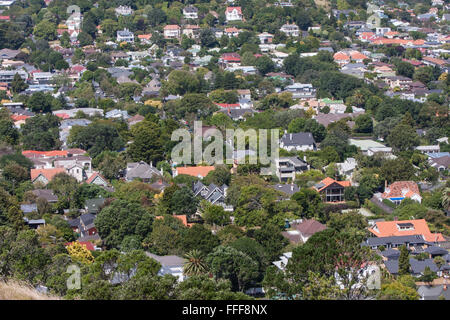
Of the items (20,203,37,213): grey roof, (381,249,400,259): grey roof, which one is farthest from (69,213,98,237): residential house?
(381,249,400,259): grey roof

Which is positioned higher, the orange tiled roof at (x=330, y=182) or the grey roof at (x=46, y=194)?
the grey roof at (x=46, y=194)

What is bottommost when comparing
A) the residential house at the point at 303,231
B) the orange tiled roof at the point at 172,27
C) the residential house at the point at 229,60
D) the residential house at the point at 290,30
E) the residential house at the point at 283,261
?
the residential house at the point at 290,30

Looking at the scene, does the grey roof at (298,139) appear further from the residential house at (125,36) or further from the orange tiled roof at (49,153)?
the residential house at (125,36)

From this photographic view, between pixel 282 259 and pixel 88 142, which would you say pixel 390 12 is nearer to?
pixel 88 142

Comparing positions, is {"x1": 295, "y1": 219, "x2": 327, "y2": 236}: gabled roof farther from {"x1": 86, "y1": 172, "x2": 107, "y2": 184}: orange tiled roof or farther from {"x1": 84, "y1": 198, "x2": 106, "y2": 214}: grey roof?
{"x1": 86, "y1": 172, "x2": 107, "y2": 184}: orange tiled roof

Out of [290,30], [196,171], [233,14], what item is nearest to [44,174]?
[196,171]

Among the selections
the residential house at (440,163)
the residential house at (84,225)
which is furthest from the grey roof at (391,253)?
the residential house at (440,163)

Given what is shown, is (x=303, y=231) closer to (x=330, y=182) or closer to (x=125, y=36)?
(x=330, y=182)
